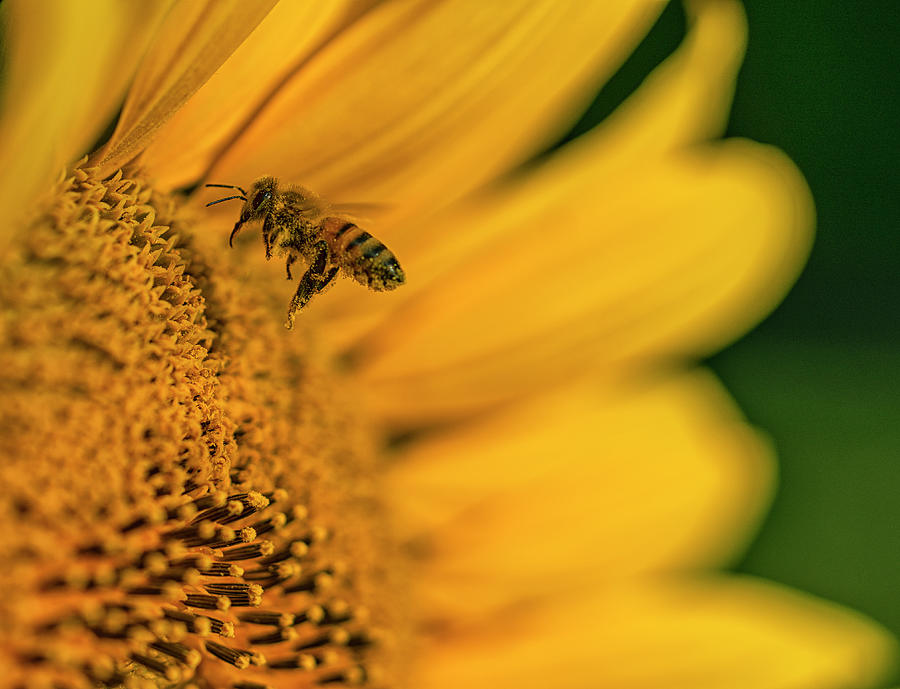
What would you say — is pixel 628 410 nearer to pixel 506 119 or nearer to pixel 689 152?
pixel 689 152

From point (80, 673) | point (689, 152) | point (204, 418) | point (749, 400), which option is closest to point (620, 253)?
point (689, 152)

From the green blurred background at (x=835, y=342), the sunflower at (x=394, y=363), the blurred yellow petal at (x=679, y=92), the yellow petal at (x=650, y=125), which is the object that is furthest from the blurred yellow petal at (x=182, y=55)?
the green blurred background at (x=835, y=342)

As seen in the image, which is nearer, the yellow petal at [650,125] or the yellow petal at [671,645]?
the yellow petal at [650,125]

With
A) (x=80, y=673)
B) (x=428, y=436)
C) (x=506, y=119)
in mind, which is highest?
(x=506, y=119)

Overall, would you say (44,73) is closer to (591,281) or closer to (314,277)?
(314,277)

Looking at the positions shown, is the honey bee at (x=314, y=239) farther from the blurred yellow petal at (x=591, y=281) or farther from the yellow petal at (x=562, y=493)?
the yellow petal at (x=562, y=493)

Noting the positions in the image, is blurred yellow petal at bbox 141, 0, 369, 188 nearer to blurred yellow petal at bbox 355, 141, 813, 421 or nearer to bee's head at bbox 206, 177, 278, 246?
bee's head at bbox 206, 177, 278, 246
